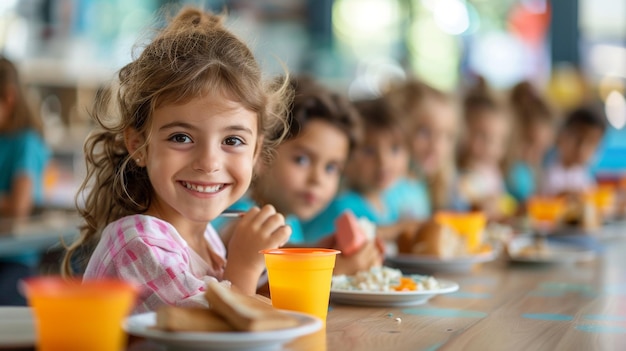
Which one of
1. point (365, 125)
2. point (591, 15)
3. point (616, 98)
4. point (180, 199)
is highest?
point (591, 15)

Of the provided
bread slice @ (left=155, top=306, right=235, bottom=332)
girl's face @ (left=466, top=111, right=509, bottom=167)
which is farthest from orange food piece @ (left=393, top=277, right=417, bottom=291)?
girl's face @ (left=466, top=111, right=509, bottom=167)

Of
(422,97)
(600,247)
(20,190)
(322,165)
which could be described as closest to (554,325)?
(322,165)

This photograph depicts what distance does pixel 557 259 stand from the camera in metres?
1.98

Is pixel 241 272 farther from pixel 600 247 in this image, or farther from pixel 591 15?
pixel 591 15

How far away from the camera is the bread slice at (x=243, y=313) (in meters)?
0.82

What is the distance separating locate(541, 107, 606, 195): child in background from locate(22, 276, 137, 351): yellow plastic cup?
4053 millimetres

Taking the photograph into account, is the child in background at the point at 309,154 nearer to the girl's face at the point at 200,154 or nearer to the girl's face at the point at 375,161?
the girl's face at the point at 375,161

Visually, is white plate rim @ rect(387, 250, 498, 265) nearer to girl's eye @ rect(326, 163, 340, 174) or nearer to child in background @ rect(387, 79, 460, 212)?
girl's eye @ rect(326, 163, 340, 174)

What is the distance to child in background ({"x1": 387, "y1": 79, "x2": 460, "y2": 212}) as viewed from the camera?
3217 mm

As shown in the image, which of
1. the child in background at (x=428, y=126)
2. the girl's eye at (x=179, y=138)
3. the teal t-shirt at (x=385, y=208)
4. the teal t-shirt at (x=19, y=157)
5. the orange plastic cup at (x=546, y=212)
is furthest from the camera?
the teal t-shirt at (x=19, y=157)

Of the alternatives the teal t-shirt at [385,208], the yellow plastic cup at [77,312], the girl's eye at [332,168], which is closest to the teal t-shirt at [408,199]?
the teal t-shirt at [385,208]

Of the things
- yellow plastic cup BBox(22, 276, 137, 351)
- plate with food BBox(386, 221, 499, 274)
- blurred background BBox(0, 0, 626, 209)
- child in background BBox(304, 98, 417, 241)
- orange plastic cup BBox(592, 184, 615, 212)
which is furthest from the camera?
blurred background BBox(0, 0, 626, 209)

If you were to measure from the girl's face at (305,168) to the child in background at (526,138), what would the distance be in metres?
2.56

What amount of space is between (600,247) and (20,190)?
89.3 inches
